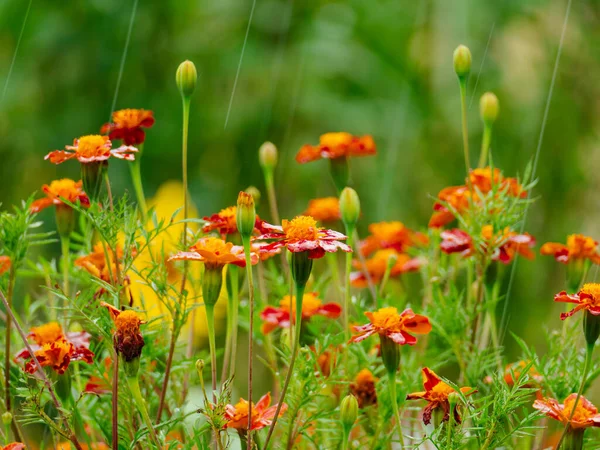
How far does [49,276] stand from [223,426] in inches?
10.0

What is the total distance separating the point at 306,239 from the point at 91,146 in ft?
0.48

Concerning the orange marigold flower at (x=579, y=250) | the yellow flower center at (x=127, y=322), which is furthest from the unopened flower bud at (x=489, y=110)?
the yellow flower center at (x=127, y=322)

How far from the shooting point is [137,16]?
1.77 metres

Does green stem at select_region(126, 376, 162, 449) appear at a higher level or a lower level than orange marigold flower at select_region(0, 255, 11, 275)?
lower

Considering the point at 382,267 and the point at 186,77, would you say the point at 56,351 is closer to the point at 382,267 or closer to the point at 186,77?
the point at 186,77

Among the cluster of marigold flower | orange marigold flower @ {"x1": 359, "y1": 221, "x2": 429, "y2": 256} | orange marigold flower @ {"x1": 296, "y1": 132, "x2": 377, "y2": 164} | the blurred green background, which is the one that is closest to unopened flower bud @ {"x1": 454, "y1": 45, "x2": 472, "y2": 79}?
the cluster of marigold flower

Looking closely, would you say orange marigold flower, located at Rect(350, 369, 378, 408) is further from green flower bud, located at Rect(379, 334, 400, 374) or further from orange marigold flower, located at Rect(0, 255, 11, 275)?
orange marigold flower, located at Rect(0, 255, 11, 275)

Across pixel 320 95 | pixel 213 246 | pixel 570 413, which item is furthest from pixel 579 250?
pixel 320 95

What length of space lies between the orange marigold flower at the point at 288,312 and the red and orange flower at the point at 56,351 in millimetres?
131

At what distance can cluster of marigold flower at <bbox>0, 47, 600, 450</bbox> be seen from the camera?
424 millimetres

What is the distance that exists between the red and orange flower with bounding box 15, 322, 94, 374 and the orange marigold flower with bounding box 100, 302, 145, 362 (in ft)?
0.16

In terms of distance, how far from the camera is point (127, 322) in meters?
0.41

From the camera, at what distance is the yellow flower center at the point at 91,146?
48cm

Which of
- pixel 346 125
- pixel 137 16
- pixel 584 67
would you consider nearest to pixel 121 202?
pixel 346 125
